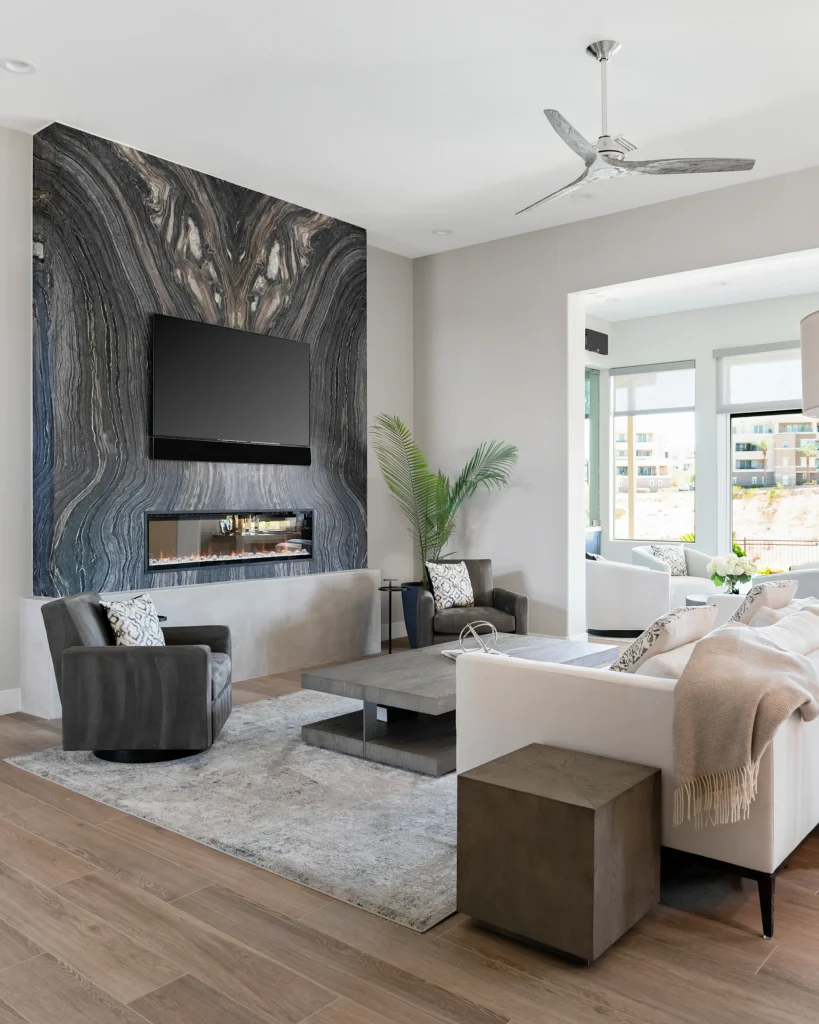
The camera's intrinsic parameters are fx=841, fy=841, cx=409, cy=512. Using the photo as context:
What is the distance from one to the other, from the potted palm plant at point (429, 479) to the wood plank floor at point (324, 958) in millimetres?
4417

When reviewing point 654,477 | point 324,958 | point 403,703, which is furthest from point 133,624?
point 654,477

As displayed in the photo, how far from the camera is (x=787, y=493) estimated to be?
8711 millimetres

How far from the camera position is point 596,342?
945 cm

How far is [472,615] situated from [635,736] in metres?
3.60

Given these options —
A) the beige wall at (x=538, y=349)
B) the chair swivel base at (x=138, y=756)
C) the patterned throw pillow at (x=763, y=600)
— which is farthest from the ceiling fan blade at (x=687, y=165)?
the chair swivel base at (x=138, y=756)

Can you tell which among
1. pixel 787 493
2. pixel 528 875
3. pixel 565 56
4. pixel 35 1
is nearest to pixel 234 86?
pixel 35 1

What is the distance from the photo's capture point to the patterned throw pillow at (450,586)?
631 centimetres

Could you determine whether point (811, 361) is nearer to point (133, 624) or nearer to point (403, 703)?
point (403, 703)

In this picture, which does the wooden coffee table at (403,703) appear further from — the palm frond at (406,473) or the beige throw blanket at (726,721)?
the palm frond at (406,473)

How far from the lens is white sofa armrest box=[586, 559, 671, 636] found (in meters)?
7.07

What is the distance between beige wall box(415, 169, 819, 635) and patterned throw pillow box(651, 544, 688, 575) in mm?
1626

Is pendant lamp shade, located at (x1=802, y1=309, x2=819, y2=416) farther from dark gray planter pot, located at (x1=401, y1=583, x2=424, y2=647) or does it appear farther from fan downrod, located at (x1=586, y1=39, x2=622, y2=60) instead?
dark gray planter pot, located at (x1=401, y1=583, x2=424, y2=647)

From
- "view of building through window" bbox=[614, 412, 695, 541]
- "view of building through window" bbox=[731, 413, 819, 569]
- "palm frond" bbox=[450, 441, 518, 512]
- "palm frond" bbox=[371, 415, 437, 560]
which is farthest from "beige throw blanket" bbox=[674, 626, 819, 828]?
"view of building through window" bbox=[614, 412, 695, 541]

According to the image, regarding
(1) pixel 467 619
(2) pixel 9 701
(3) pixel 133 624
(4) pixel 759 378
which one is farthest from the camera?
(4) pixel 759 378
